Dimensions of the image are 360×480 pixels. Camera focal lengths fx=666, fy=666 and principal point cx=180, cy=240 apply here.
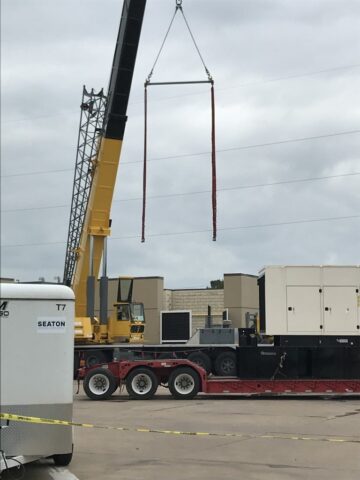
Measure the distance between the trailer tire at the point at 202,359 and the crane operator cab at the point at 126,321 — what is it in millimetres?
2620

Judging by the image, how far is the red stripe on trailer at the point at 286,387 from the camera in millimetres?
18984

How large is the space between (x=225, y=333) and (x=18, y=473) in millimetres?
17150

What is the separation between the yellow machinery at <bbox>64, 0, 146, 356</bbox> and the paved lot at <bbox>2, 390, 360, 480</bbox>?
7774 mm

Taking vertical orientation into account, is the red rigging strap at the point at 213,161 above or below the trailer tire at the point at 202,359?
above

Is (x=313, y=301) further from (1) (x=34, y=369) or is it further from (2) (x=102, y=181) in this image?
(1) (x=34, y=369)

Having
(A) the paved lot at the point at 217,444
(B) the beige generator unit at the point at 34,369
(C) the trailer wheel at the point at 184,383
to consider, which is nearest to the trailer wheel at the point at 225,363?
(C) the trailer wheel at the point at 184,383

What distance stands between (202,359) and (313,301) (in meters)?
6.80

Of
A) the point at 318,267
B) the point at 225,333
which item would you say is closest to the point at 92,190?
→ the point at 225,333

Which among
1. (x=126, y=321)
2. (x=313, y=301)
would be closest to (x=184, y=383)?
(x=313, y=301)

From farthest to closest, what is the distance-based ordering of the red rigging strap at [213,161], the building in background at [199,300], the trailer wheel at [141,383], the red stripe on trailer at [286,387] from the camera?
the building in background at [199,300], the trailer wheel at [141,383], the red stripe on trailer at [286,387], the red rigging strap at [213,161]

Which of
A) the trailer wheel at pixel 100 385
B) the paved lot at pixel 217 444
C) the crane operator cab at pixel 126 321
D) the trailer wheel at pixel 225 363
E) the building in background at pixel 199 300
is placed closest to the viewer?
the paved lot at pixel 217 444

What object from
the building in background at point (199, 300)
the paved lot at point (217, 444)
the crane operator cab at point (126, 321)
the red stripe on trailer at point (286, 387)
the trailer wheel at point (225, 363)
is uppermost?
the building in background at point (199, 300)

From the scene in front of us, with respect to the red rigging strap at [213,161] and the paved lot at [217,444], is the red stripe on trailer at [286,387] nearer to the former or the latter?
the paved lot at [217,444]

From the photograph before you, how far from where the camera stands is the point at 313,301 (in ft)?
62.6
